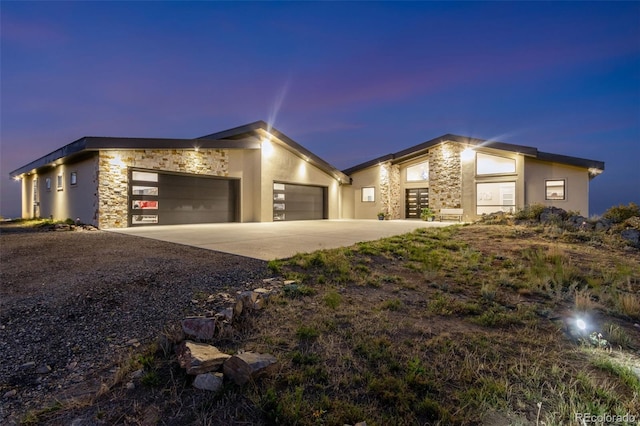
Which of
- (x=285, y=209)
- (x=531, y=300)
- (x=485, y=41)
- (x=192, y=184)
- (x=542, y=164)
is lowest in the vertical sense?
(x=531, y=300)

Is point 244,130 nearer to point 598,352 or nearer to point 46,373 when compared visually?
point 46,373

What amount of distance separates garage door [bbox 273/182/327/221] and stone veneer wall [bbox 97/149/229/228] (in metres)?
5.40

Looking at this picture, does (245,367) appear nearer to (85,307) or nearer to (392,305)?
(392,305)

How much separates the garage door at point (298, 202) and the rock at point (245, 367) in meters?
14.4

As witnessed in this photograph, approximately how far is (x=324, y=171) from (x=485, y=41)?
11.8 metres

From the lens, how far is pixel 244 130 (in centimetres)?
1480

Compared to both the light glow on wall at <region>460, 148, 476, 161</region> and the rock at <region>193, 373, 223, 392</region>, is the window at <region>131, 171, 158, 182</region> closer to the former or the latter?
the rock at <region>193, 373, 223, 392</region>

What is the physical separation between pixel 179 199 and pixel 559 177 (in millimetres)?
20111

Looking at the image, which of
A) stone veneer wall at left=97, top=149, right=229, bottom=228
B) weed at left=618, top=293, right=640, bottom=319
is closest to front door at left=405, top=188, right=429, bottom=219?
stone veneer wall at left=97, top=149, right=229, bottom=228

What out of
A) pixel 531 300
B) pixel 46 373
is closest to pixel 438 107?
pixel 531 300

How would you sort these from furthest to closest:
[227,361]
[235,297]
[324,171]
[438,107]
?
[438,107]
[324,171]
[235,297]
[227,361]

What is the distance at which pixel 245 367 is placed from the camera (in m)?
2.00

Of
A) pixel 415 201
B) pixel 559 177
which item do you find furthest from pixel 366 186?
pixel 559 177

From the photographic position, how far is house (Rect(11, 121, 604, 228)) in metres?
11.7
